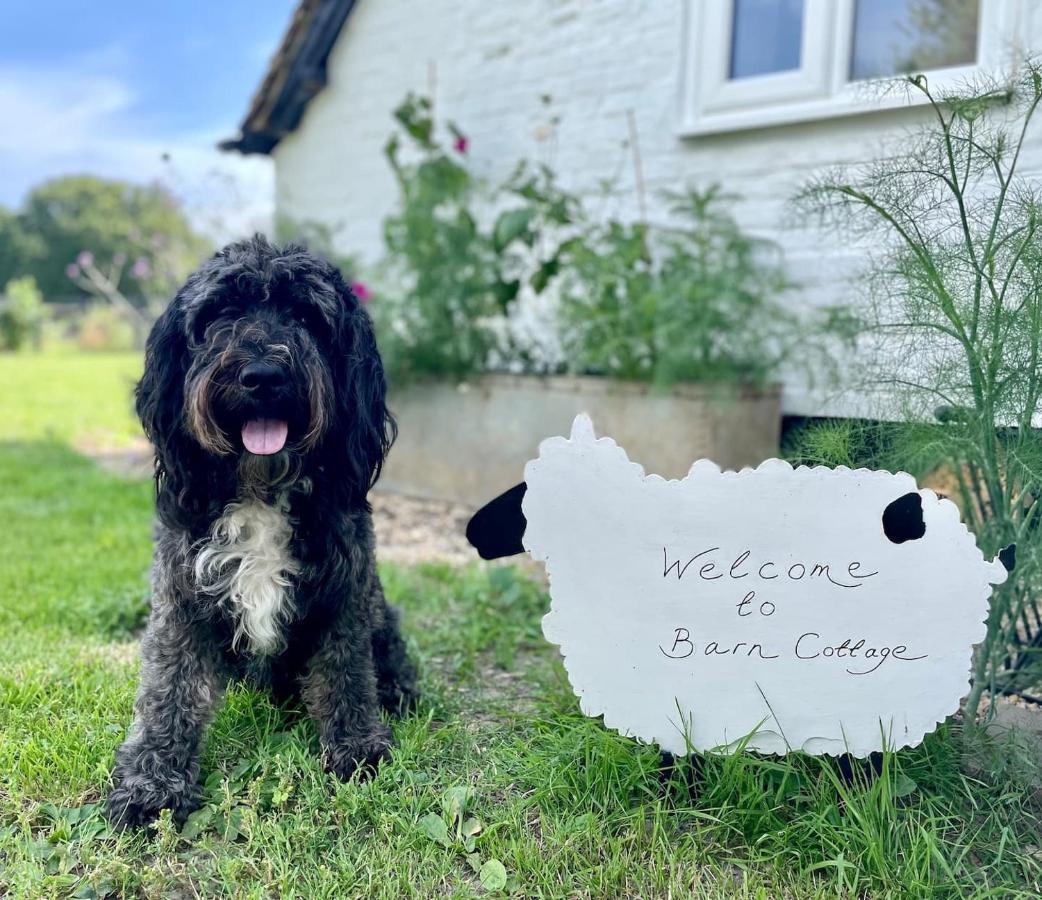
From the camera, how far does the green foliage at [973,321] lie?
8.11 feet

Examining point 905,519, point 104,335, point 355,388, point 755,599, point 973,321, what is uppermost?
point 104,335

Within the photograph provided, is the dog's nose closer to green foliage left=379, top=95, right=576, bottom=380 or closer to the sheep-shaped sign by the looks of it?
the sheep-shaped sign

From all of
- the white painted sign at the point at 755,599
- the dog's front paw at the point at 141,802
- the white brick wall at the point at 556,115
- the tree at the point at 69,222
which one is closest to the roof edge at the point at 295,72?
the white brick wall at the point at 556,115

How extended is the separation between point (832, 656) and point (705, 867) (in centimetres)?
66

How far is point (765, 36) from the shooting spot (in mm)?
5723

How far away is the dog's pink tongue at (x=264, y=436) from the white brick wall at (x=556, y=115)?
9.53ft

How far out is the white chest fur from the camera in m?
2.43

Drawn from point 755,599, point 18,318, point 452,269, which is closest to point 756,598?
point 755,599

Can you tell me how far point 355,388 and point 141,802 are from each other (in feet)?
4.16

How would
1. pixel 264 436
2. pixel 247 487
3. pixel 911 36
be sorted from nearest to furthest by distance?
1. pixel 264 436
2. pixel 247 487
3. pixel 911 36

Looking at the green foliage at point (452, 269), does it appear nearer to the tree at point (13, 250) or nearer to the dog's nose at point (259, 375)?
the dog's nose at point (259, 375)

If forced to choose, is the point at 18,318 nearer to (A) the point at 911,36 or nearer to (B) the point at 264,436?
(A) the point at 911,36

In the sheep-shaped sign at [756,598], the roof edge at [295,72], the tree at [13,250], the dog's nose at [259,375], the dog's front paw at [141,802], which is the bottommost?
the dog's front paw at [141,802]

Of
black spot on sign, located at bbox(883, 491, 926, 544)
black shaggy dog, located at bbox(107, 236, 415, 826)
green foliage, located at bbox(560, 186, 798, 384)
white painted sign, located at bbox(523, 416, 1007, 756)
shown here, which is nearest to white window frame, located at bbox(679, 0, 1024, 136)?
green foliage, located at bbox(560, 186, 798, 384)
